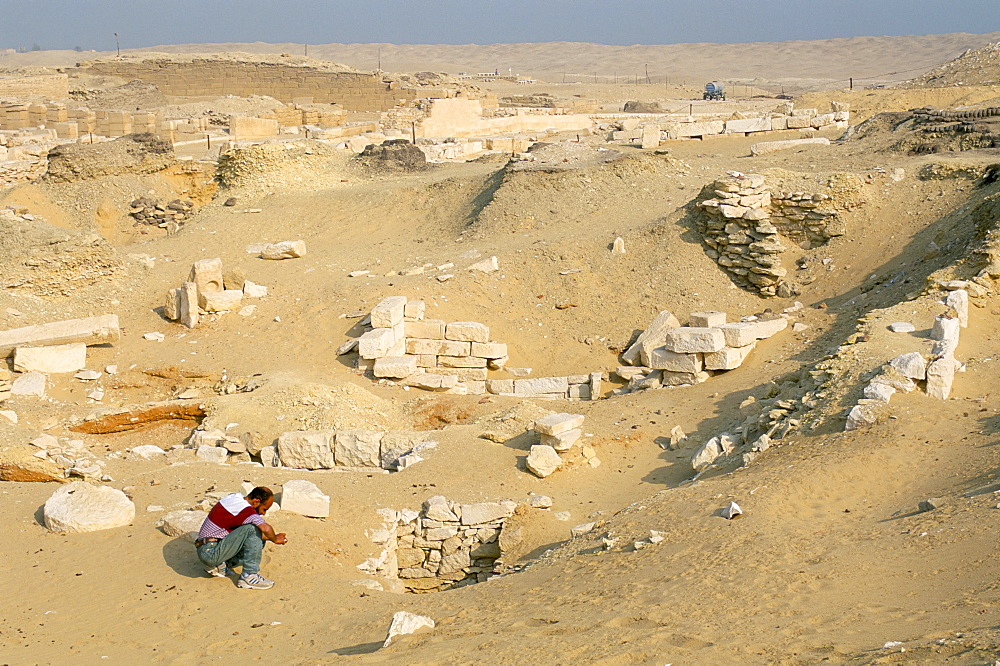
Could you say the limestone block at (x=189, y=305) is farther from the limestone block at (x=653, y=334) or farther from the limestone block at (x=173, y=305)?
the limestone block at (x=653, y=334)

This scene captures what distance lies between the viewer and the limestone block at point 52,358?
11.3 metres

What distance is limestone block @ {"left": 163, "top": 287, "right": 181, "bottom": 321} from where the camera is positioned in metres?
13.1

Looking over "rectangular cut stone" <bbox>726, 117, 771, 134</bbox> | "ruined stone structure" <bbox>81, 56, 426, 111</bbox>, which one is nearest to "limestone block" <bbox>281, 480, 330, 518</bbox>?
"rectangular cut stone" <bbox>726, 117, 771, 134</bbox>

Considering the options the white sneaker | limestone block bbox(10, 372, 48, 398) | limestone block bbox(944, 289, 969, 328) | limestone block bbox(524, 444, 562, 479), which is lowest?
the white sneaker

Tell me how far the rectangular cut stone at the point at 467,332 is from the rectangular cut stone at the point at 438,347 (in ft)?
0.25

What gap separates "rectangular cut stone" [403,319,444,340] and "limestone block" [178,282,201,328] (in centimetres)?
313

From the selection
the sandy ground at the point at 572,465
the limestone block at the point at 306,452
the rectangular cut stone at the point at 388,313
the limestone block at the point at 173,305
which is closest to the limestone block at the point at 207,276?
the limestone block at the point at 173,305

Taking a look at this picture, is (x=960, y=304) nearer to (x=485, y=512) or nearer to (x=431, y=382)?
(x=485, y=512)

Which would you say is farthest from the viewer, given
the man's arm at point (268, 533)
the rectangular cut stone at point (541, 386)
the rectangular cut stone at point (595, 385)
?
the rectangular cut stone at point (541, 386)

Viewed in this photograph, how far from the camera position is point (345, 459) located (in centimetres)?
923

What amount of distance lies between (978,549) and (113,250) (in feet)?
42.0

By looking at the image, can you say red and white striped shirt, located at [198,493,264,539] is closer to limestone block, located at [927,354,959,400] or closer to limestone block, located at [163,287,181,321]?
limestone block, located at [927,354,959,400]

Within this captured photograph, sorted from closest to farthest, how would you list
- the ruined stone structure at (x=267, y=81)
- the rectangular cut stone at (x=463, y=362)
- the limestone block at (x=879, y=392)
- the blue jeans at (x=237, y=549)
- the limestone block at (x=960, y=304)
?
the blue jeans at (x=237, y=549)
the limestone block at (x=879, y=392)
the limestone block at (x=960, y=304)
the rectangular cut stone at (x=463, y=362)
the ruined stone structure at (x=267, y=81)

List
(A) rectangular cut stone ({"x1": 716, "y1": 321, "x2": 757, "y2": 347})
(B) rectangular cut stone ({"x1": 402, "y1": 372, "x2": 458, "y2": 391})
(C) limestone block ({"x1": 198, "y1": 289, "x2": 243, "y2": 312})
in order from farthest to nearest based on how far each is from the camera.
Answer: (C) limestone block ({"x1": 198, "y1": 289, "x2": 243, "y2": 312}) → (B) rectangular cut stone ({"x1": 402, "y1": 372, "x2": 458, "y2": 391}) → (A) rectangular cut stone ({"x1": 716, "y1": 321, "x2": 757, "y2": 347})
